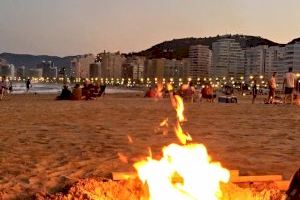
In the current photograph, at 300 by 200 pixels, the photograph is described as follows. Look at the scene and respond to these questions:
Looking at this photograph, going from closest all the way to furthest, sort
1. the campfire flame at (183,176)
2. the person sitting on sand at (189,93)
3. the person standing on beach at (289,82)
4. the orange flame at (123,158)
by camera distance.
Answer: the campfire flame at (183,176) < the orange flame at (123,158) < the person standing on beach at (289,82) < the person sitting on sand at (189,93)

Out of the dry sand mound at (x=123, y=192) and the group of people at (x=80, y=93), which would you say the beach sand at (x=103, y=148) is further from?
the group of people at (x=80, y=93)

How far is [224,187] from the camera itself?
19.4ft

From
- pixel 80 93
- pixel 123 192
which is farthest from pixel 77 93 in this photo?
pixel 123 192

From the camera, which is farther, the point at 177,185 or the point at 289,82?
the point at 289,82

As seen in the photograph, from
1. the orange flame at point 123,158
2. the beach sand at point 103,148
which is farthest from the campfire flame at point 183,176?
the orange flame at point 123,158

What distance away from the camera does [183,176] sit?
584 cm

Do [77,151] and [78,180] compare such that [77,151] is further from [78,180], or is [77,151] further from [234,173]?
[234,173]

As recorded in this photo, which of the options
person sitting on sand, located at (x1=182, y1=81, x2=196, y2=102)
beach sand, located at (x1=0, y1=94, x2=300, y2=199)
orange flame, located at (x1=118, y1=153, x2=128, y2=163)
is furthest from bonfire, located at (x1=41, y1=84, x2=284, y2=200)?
person sitting on sand, located at (x1=182, y1=81, x2=196, y2=102)

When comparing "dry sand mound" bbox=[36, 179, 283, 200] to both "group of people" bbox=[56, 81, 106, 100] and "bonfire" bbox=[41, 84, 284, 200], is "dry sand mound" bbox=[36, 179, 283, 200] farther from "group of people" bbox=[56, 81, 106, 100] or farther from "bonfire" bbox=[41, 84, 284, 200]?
"group of people" bbox=[56, 81, 106, 100]

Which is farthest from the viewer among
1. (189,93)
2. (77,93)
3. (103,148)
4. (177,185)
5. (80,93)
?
(189,93)

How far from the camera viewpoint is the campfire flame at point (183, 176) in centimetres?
561

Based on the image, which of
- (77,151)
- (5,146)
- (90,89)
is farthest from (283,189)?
(90,89)

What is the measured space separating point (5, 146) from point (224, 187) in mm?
4624

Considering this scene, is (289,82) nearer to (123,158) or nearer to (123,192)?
(123,158)
